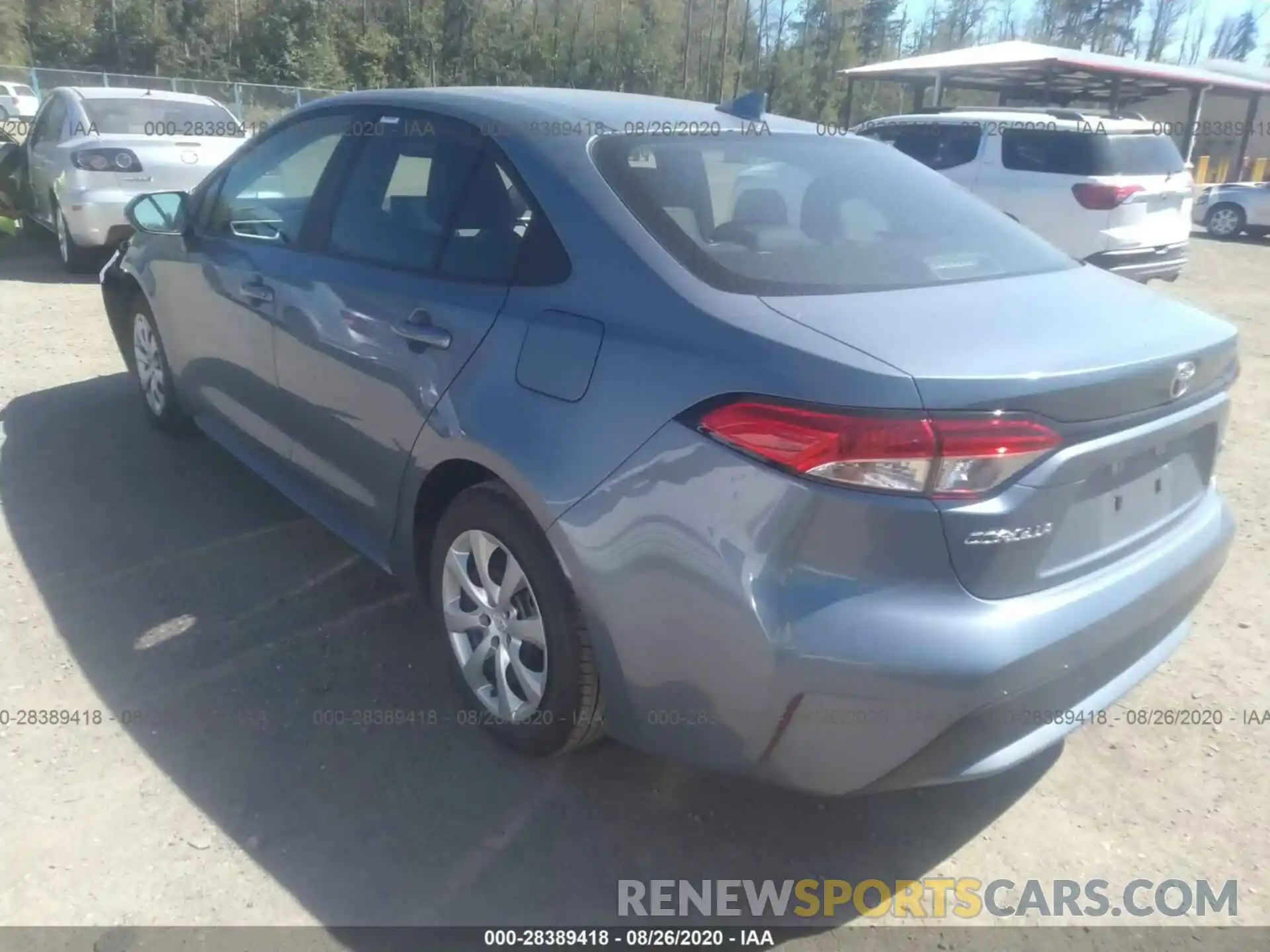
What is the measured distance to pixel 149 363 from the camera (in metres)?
4.98

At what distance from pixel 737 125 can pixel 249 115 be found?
2912 cm

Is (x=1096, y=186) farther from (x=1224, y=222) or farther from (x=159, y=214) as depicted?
(x=1224, y=222)

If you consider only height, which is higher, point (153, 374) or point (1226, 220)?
point (153, 374)

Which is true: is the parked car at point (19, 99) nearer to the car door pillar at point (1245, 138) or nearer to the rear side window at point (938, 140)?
the rear side window at point (938, 140)

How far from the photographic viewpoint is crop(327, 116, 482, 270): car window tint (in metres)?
3.02

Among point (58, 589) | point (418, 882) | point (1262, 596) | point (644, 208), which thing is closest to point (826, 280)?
point (644, 208)

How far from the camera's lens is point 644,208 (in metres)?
2.56

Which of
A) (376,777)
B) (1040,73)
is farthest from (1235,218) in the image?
(376,777)

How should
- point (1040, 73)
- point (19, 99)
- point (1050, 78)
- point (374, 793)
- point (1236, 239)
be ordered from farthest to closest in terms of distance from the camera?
point (19, 99) < point (1040, 73) < point (1050, 78) < point (1236, 239) < point (374, 793)

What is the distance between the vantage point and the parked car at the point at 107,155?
8.50 m

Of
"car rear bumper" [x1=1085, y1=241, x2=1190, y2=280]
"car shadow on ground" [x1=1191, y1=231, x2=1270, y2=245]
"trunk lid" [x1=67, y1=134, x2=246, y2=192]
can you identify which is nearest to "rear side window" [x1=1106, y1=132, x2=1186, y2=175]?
"car rear bumper" [x1=1085, y1=241, x2=1190, y2=280]

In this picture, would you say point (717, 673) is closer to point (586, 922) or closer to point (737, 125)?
point (586, 922)

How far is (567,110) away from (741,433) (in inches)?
53.5

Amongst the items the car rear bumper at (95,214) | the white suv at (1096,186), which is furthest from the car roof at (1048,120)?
the car rear bumper at (95,214)
